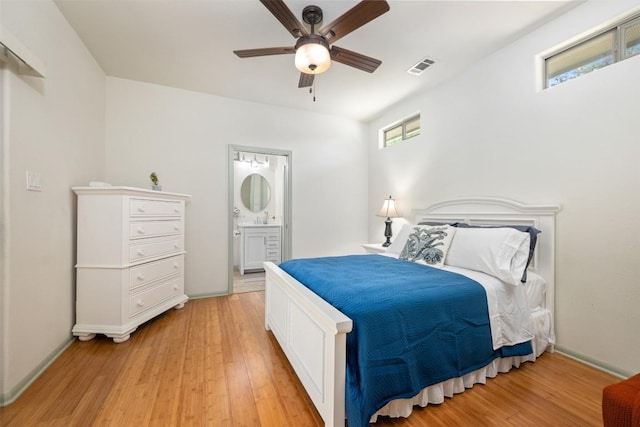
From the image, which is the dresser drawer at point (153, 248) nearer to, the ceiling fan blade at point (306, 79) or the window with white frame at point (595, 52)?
the ceiling fan blade at point (306, 79)

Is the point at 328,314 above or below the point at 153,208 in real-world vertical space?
below

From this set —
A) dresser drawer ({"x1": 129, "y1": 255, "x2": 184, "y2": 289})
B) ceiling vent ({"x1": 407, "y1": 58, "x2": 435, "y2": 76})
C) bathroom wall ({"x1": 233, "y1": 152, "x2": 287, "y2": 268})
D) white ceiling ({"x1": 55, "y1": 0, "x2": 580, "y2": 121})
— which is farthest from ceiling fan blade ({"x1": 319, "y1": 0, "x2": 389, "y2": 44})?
bathroom wall ({"x1": 233, "y1": 152, "x2": 287, "y2": 268})

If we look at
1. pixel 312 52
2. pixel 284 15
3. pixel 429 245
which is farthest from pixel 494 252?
pixel 284 15

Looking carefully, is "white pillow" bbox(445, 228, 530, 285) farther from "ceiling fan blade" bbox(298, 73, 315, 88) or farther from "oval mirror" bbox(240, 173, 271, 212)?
"oval mirror" bbox(240, 173, 271, 212)

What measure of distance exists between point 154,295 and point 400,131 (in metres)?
3.87

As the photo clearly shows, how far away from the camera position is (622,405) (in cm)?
92

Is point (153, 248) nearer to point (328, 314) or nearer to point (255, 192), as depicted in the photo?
point (328, 314)

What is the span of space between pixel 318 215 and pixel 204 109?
2.24 meters

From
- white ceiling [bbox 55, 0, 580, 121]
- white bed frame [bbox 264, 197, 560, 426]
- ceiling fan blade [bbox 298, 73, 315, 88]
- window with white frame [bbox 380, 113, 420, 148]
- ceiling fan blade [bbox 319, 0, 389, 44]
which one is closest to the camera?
white bed frame [bbox 264, 197, 560, 426]

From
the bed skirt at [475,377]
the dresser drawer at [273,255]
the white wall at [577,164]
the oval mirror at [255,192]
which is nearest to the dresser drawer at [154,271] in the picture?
the dresser drawer at [273,255]

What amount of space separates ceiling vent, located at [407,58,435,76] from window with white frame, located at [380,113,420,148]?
2.35ft

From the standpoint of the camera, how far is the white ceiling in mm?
2057

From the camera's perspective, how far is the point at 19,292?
1.65 meters

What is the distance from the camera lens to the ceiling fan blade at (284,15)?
152 cm
